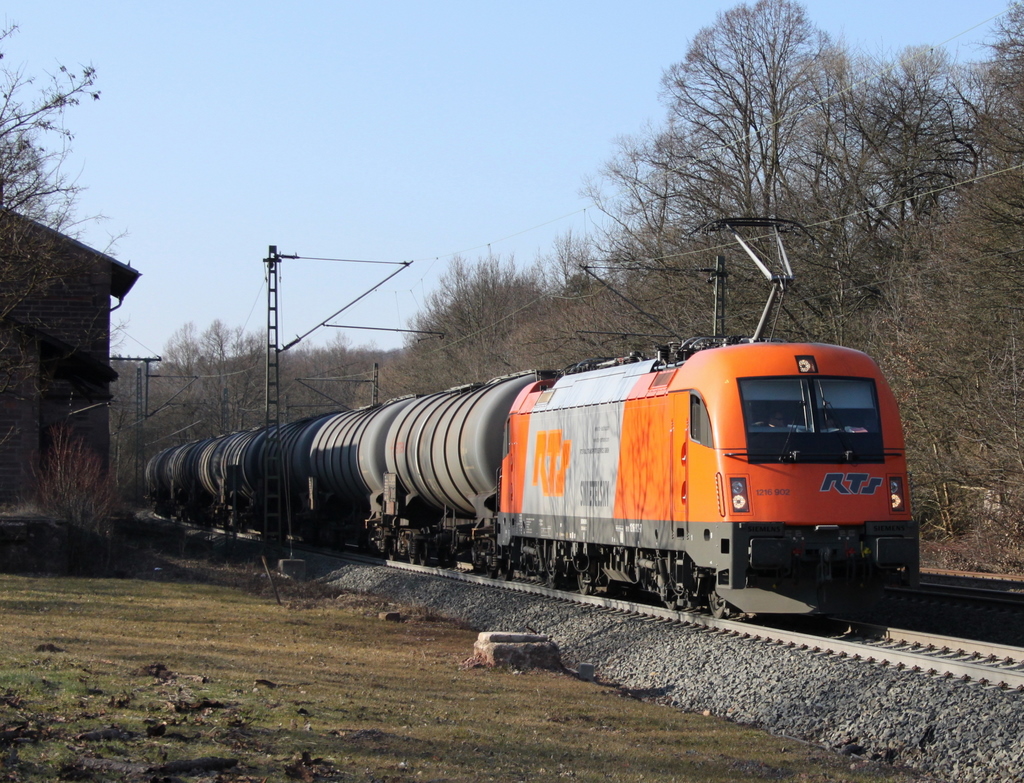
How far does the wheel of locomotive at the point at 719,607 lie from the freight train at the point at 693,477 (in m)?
0.03

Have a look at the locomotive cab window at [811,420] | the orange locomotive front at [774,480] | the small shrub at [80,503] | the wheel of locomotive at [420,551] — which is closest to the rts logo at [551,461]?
the orange locomotive front at [774,480]

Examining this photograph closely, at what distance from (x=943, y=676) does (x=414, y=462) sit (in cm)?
1457

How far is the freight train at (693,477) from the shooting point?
1198cm

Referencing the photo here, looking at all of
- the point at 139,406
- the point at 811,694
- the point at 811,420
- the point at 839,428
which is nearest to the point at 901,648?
the point at 811,694

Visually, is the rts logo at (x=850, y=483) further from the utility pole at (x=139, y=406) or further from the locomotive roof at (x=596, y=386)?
the utility pole at (x=139, y=406)

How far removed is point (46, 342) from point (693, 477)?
55.2 feet

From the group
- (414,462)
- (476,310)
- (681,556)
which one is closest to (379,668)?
(681,556)

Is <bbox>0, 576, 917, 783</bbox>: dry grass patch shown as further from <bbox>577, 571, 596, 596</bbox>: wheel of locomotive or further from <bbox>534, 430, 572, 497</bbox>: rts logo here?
<bbox>534, 430, 572, 497</bbox>: rts logo

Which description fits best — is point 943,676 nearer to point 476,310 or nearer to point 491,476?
point 491,476

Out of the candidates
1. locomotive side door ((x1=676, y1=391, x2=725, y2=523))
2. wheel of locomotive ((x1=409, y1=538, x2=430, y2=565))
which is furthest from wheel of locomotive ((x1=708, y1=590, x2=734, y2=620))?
wheel of locomotive ((x1=409, y1=538, x2=430, y2=565))

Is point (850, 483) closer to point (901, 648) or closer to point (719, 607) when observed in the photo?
point (901, 648)

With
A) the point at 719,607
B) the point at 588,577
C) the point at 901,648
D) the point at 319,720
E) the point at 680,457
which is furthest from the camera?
the point at 588,577

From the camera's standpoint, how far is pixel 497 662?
11664 mm

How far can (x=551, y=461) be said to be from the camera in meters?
17.3
